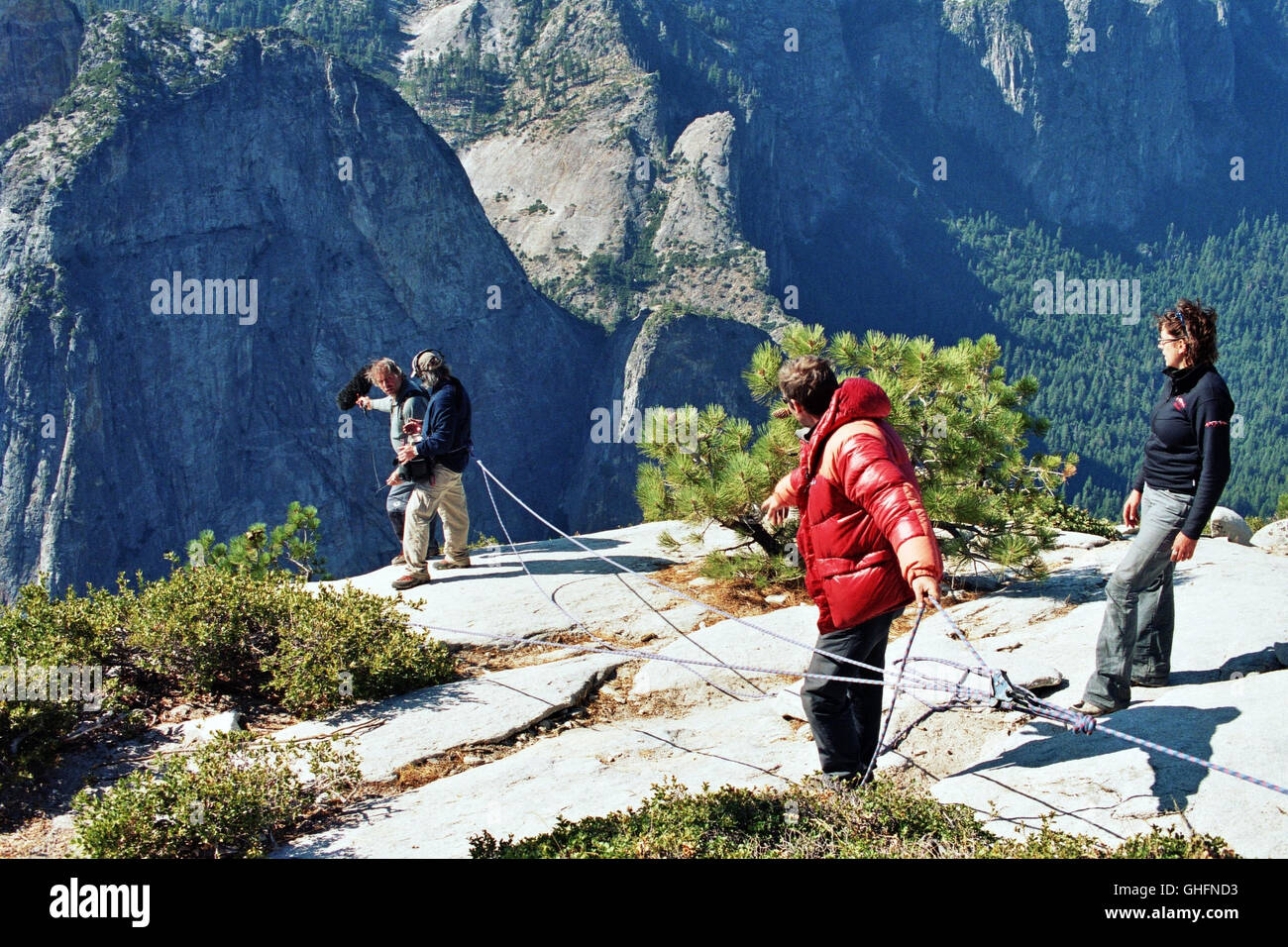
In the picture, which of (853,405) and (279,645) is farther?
(279,645)

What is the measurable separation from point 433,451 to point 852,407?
5103 millimetres

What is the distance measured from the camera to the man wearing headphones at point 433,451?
9117mm

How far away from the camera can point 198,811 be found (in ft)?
15.3

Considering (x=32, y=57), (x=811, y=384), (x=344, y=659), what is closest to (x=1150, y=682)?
(x=811, y=384)

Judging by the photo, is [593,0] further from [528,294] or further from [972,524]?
[972,524]

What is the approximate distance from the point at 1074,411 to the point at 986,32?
10747 centimetres

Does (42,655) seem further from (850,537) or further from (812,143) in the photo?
(812,143)

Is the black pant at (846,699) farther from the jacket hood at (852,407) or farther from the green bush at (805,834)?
the jacket hood at (852,407)

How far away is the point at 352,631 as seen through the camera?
262 inches

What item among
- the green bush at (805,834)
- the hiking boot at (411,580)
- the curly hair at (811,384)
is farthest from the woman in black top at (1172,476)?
the hiking boot at (411,580)

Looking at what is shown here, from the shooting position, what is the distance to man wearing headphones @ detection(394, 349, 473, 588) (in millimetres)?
9117

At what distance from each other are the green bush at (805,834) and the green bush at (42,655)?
263cm

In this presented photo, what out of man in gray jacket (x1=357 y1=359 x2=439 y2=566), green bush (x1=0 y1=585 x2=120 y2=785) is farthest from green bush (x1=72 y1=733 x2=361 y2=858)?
man in gray jacket (x1=357 y1=359 x2=439 y2=566)

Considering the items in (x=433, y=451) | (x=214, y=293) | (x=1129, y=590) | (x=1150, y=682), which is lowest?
(x=1150, y=682)
